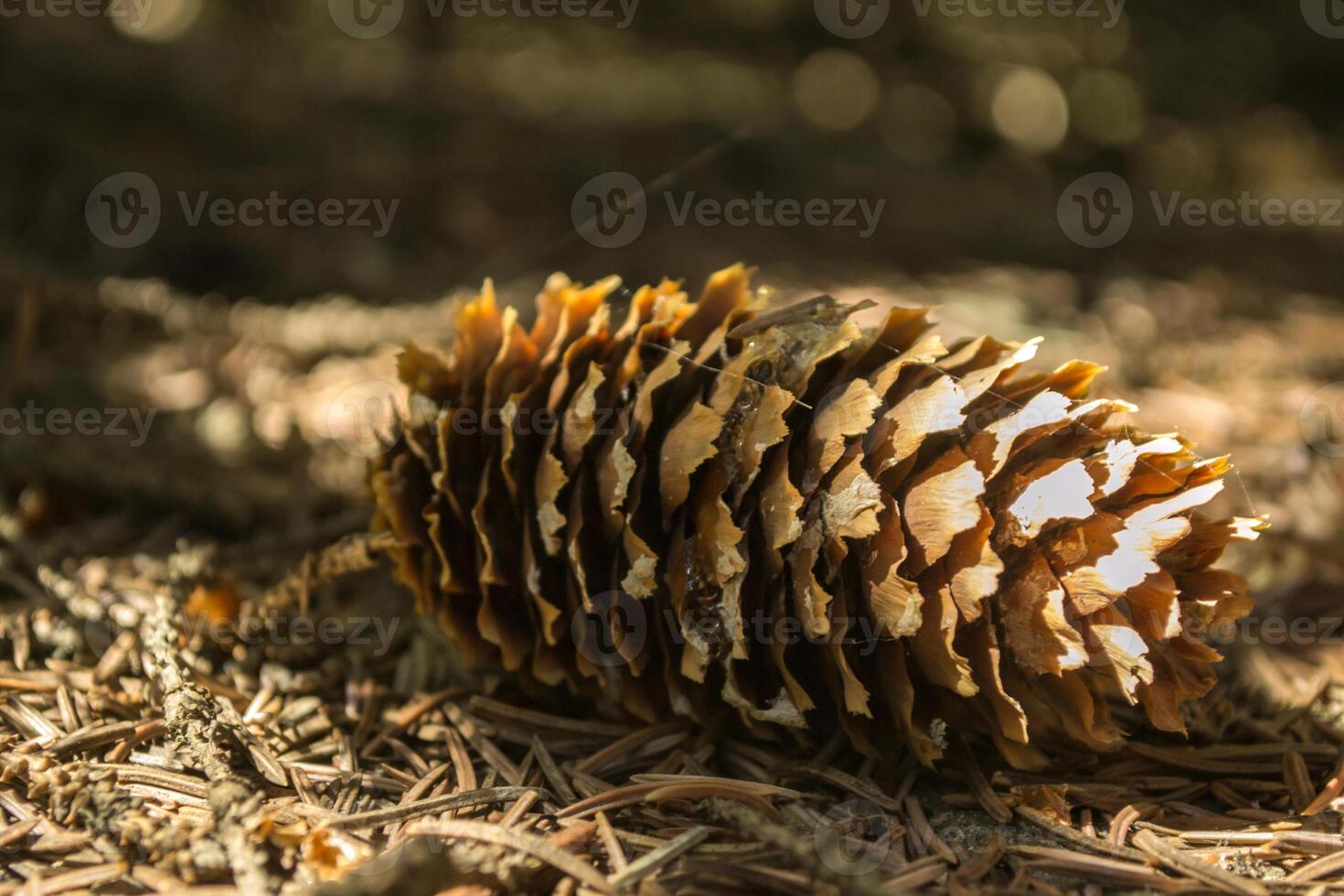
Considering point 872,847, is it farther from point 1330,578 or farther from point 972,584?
point 1330,578

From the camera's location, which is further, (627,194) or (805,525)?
(627,194)

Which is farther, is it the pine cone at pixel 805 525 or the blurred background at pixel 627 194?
the blurred background at pixel 627 194

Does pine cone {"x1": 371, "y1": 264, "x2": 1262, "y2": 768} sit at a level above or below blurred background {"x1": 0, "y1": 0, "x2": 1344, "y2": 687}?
below

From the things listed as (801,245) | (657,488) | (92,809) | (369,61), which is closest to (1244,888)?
(657,488)

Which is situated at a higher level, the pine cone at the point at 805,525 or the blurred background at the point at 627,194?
the blurred background at the point at 627,194

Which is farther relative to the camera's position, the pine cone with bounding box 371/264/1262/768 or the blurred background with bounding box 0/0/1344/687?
the blurred background with bounding box 0/0/1344/687
